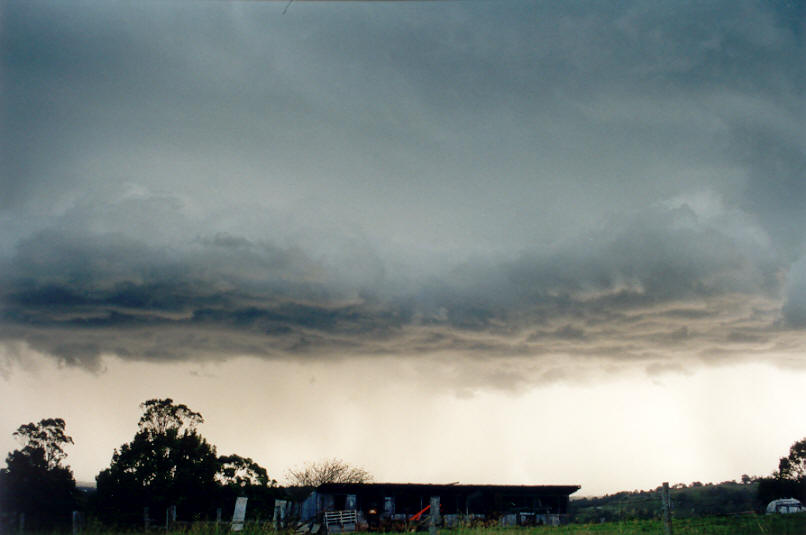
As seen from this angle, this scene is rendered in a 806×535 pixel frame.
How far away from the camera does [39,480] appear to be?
162 feet

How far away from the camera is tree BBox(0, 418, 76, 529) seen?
47.8 m

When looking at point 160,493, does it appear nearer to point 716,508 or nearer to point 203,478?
point 203,478

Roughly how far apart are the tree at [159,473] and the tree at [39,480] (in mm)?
4386

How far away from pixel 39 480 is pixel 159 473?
10.0 meters

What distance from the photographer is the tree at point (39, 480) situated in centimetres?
4775

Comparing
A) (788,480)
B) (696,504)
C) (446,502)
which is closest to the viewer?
(446,502)

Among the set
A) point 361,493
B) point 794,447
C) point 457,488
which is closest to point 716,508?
point 794,447

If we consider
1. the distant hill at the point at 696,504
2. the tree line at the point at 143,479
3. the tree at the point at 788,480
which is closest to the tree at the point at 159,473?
the tree line at the point at 143,479

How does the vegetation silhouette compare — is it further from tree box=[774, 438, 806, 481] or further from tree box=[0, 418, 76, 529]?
tree box=[774, 438, 806, 481]

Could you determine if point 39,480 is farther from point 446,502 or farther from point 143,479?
point 446,502

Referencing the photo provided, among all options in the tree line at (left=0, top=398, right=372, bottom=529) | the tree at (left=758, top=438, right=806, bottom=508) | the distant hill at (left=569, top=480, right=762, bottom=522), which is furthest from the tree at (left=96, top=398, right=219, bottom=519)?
the tree at (left=758, top=438, right=806, bottom=508)

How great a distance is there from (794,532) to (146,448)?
46630 mm

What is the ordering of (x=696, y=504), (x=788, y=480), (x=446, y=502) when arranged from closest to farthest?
(x=446, y=502) < (x=788, y=480) < (x=696, y=504)

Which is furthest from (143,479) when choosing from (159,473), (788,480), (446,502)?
(788,480)
